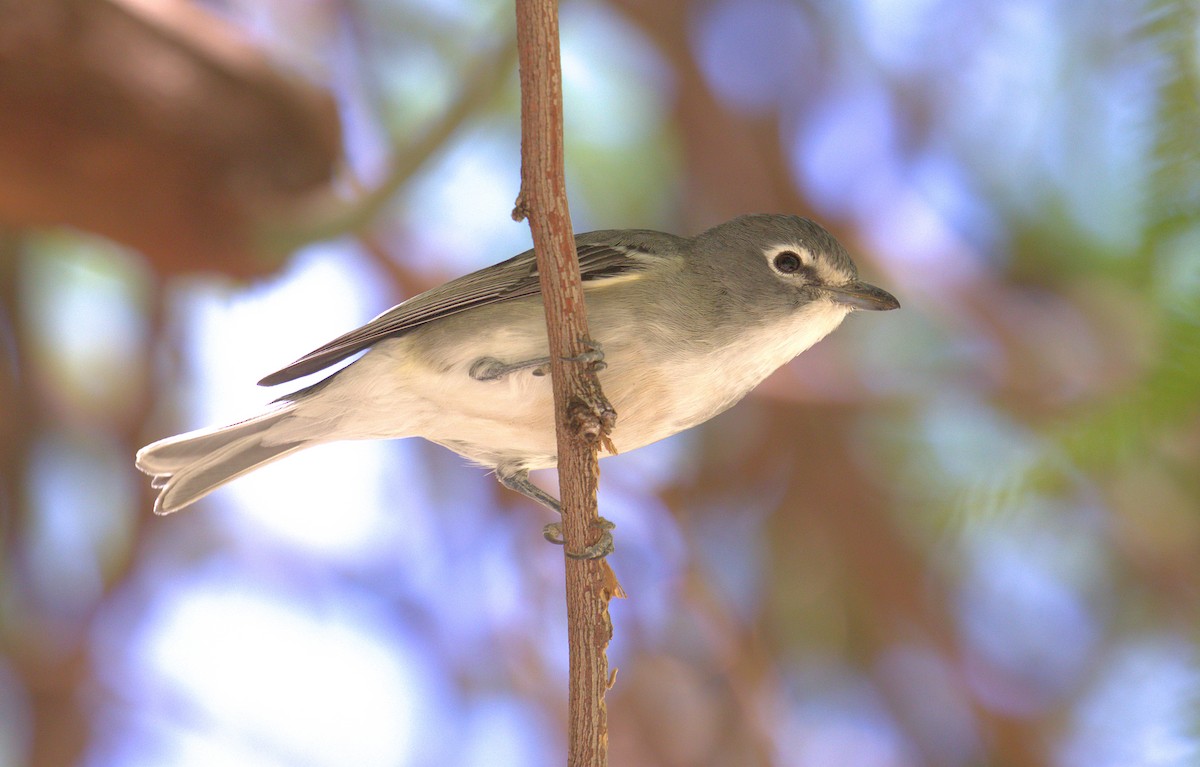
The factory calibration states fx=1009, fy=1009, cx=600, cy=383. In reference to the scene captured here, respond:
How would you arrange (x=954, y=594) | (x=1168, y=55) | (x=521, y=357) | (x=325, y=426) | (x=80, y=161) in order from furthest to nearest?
(x=954, y=594) → (x=80, y=161) → (x=325, y=426) → (x=521, y=357) → (x=1168, y=55)

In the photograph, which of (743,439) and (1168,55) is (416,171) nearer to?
(743,439)

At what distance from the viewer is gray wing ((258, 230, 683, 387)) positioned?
7.86 feet

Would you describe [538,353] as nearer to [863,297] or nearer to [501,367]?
[501,367]

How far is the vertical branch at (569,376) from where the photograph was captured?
1569mm

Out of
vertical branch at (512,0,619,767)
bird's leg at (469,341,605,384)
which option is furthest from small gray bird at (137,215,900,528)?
vertical branch at (512,0,619,767)

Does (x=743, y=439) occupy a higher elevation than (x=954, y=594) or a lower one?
higher

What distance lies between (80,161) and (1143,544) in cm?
359

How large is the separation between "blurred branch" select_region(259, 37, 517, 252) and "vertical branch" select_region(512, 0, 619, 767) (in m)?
2.06

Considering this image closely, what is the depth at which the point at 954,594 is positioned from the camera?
454cm

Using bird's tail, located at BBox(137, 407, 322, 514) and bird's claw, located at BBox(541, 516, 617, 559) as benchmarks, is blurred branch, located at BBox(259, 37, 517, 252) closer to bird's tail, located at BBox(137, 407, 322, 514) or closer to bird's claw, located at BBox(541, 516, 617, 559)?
bird's tail, located at BBox(137, 407, 322, 514)

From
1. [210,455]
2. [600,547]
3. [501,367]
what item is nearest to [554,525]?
[501,367]

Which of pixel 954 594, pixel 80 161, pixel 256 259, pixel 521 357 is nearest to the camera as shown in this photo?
pixel 521 357

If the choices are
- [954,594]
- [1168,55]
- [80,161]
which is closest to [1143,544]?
[954,594]

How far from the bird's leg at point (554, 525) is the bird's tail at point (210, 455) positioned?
522 mm
